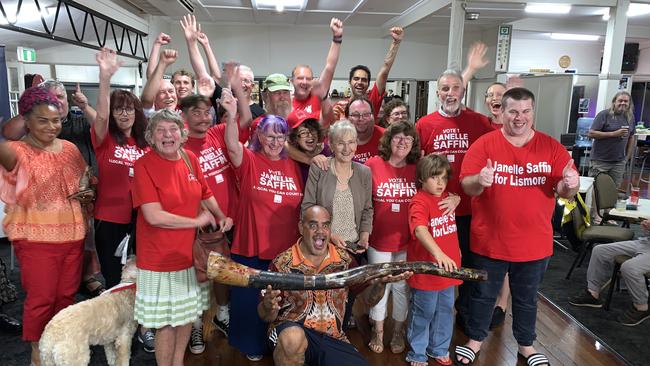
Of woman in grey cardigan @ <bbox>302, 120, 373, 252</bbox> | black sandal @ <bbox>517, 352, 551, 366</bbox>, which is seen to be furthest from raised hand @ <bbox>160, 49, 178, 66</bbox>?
black sandal @ <bbox>517, 352, 551, 366</bbox>


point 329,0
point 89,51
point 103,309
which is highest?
point 329,0

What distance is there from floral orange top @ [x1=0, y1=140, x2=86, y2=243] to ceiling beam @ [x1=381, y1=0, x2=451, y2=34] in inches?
226

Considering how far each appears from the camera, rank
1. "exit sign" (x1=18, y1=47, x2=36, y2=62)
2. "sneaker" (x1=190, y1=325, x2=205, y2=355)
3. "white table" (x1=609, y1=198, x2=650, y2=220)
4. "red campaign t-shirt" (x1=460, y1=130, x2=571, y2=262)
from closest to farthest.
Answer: "red campaign t-shirt" (x1=460, y1=130, x2=571, y2=262) → "sneaker" (x1=190, y1=325, x2=205, y2=355) → "white table" (x1=609, y1=198, x2=650, y2=220) → "exit sign" (x1=18, y1=47, x2=36, y2=62)

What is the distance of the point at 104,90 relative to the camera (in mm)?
2285

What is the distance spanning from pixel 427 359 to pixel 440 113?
63.2 inches

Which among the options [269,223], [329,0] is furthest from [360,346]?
[329,0]

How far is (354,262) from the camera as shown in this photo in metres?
2.46

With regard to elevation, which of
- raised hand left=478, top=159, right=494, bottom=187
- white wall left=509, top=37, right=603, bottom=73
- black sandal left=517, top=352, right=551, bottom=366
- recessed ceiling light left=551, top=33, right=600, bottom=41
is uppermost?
recessed ceiling light left=551, top=33, right=600, bottom=41

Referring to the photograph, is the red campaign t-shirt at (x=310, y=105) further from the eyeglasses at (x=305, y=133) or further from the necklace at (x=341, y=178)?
the necklace at (x=341, y=178)

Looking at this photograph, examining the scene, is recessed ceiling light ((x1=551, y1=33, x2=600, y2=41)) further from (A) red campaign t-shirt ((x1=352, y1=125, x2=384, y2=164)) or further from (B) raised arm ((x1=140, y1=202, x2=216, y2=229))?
(B) raised arm ((x1=140, y1=202, x2=216, y2=229))

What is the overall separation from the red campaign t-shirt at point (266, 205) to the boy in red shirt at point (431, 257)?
0.70m

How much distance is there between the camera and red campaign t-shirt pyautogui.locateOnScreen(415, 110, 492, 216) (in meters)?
2.92

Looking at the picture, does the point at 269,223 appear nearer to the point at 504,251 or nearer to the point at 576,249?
the point at 504,251

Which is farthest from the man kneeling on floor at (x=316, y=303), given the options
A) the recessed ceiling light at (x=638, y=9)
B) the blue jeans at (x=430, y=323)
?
the recessed ceiling light at (x=638, y=9)
